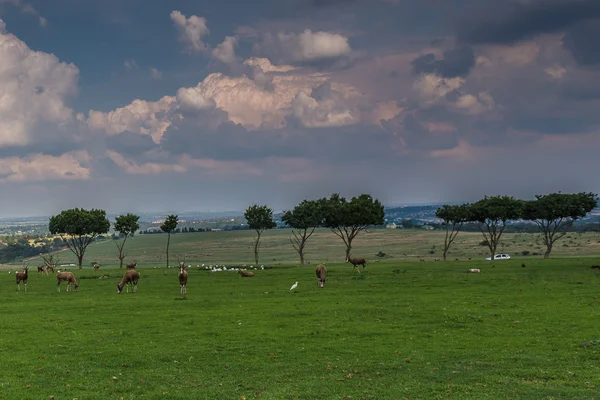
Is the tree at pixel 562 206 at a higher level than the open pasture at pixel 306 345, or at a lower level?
higher

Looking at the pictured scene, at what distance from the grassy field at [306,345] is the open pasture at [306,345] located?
0.25 ft

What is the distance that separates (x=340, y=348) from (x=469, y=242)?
591 feet

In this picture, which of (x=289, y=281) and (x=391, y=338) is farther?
(x=289, y=281)

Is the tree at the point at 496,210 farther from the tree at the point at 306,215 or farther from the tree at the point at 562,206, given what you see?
the tree at the point at 306,215

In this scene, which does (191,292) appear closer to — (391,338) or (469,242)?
(391,338)

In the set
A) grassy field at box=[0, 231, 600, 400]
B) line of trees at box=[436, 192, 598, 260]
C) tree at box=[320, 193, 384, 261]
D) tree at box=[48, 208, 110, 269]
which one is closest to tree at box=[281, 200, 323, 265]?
tree at box=[320, 193, 384, 261]

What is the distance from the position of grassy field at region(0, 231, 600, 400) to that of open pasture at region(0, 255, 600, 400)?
0.08 metres

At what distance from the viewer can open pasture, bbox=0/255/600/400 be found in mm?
17734

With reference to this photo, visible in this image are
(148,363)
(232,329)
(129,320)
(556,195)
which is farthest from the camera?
(556,195)

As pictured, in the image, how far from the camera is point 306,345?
79.6 feet

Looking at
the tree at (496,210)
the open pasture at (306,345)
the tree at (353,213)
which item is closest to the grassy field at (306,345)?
the open pasture at (306,345)

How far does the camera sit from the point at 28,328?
2870cm

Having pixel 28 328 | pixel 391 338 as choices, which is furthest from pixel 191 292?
pixel 391 338

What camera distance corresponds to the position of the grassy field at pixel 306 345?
1775 cm
